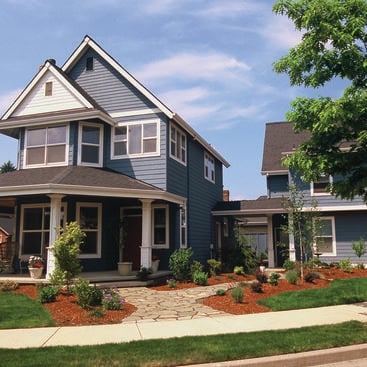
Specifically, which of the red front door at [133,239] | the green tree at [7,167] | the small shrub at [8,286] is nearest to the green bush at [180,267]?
the red front door at [133,239]

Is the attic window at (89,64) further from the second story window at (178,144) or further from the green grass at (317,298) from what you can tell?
the green grass at (317,298)

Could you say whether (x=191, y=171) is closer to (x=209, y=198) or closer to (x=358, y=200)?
(x=209, y=198)

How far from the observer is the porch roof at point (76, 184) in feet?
44.8

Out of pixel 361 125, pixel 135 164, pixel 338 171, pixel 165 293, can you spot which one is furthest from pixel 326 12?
pixel 135 164

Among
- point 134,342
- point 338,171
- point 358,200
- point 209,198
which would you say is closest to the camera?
point 134,342

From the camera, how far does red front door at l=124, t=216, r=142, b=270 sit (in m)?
17.4

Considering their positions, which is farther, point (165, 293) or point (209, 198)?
point (209, 198)

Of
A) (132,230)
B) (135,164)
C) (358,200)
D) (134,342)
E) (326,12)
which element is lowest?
(134,342)

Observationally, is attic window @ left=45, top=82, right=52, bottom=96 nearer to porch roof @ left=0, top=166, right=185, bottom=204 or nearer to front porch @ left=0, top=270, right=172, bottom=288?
porch roof @ left=0, top=166, right=185, bottom=204

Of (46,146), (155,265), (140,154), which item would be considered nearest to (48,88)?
(46,146)

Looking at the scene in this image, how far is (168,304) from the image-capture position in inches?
429

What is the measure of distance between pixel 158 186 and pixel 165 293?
505 centimetres

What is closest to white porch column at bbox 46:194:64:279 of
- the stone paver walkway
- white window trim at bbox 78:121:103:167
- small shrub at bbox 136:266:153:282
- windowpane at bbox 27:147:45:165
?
the stone paver walkway

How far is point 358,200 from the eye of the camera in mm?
19891
